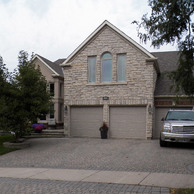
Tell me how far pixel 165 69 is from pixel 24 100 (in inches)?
482

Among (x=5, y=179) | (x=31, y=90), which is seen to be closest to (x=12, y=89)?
(x=31, y=90)

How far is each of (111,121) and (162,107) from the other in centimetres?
367

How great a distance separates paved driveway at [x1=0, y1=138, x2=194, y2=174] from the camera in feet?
32.1

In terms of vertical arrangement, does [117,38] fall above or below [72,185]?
above

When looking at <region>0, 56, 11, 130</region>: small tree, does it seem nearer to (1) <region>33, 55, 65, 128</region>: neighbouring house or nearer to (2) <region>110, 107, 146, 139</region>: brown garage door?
(2) <region>110, 107, 146, 139</region>: brown garage door

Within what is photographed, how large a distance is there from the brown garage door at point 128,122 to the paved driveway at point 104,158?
3851mm

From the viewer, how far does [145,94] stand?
1844 centimetres

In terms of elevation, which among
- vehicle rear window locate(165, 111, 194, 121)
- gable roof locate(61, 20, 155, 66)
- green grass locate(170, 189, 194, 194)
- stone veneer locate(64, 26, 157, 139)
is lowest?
green grass locate(170, 189, 194, 194)

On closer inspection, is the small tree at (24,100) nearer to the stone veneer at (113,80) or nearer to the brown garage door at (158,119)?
the stone veneer at (113,80)

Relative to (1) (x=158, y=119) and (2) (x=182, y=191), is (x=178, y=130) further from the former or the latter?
(2) (x=182, y=191)

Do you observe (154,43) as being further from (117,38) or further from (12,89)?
(117,38)

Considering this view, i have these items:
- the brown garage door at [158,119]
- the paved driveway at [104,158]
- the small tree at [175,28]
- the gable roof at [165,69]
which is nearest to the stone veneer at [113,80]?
the gable roof at [165,69]

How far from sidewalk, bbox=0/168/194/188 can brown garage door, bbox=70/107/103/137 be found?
10.3 m

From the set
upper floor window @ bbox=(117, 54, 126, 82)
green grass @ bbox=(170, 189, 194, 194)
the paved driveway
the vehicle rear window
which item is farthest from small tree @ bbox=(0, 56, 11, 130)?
green grass @ bbox=(170, 189, 194, 194)
